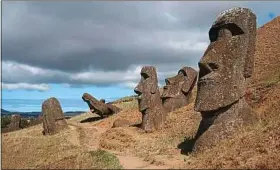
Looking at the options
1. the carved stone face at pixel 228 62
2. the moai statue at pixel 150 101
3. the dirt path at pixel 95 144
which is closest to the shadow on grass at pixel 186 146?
the carved stone face at pixel 228 62

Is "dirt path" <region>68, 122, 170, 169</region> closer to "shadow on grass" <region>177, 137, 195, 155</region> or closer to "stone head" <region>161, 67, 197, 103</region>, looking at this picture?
"shadow on grass" <region>177, 137, 195, 155</region>

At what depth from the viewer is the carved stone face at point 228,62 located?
15008 millimetres

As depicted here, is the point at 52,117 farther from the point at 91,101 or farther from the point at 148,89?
the point at 91,101

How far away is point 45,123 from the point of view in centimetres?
2342

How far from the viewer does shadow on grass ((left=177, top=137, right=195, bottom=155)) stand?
615 inches

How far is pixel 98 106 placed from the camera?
3234 centimetres

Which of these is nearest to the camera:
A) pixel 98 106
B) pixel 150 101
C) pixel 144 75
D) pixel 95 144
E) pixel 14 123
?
pixel 95 144

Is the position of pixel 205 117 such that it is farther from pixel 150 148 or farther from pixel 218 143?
pixel 150 148

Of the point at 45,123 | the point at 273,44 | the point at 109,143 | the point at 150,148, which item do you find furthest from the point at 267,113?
the point at 273,44

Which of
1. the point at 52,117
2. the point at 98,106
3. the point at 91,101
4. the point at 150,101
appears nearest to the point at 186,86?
the point at 150,101

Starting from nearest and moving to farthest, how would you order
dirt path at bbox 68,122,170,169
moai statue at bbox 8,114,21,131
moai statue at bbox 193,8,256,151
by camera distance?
dirt path at bbox 68,122,170,169, moai statue at bbox 193,8,256,151, moai statue at bbox 8,114,21,131

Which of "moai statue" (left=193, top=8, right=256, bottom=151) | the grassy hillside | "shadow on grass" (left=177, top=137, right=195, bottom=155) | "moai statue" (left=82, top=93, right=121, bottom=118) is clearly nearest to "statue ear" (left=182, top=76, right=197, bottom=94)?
the grassy hillside

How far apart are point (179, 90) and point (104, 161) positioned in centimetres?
1364

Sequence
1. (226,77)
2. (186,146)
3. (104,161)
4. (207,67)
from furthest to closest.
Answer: (186,146), (207,67), (226,77), (104,161)
